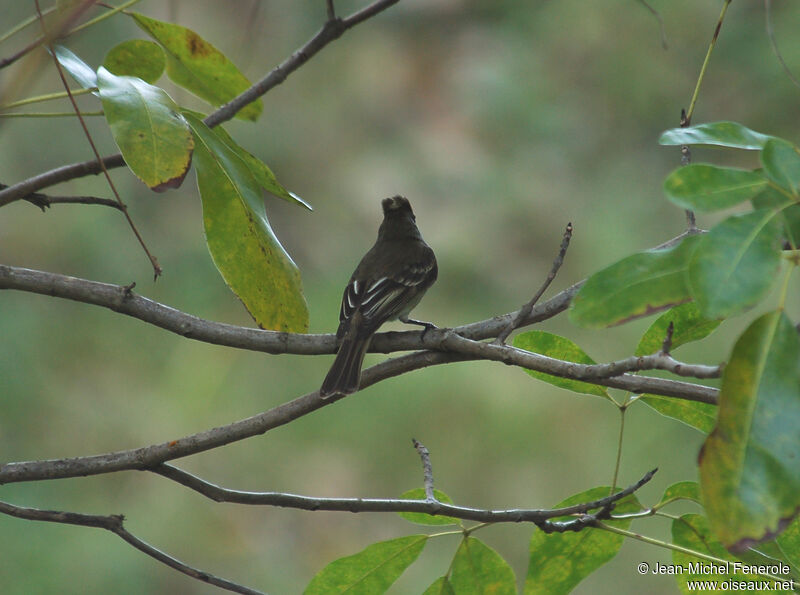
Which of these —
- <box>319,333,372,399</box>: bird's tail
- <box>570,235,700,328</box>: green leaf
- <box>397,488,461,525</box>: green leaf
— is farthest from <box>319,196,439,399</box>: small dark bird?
<box>570,235,700,328</box>: green leaf

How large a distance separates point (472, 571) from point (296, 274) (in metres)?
0.74

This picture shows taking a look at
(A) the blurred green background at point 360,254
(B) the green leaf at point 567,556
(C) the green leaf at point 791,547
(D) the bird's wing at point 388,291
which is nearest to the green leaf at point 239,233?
(B) the green leaf at point 567,556

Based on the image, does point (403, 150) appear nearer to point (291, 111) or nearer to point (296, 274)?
point (291, 111)

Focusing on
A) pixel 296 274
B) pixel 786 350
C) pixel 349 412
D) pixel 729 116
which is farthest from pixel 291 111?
pixel 786 350

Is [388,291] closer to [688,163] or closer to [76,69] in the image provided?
[688,163]

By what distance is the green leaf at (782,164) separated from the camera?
115 centimetres

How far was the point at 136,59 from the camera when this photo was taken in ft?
6.81

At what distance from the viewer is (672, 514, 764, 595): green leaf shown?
1.78 metres

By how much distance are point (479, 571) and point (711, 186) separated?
3.43 feet

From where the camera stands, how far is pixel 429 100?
9.11 meters

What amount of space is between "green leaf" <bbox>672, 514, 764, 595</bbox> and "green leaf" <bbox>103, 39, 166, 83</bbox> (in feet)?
5.11

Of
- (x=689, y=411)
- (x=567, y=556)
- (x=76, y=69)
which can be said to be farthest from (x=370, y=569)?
(x=76, y=69)

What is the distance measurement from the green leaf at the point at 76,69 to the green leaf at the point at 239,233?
28cm

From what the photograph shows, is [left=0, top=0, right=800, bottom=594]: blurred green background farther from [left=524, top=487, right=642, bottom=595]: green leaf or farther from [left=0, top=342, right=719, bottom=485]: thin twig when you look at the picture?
[left=0, top=342, right=719, bottom=485]: thin twig
